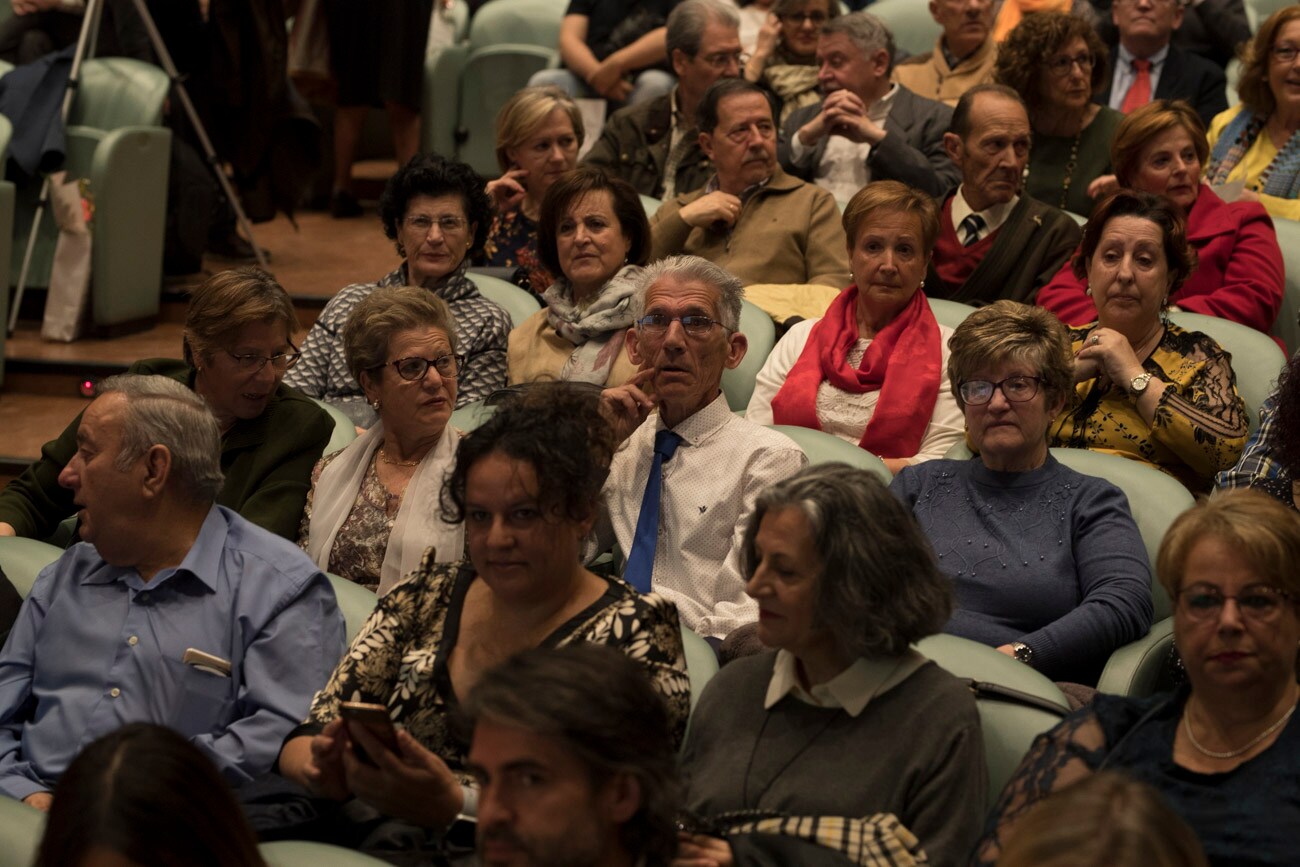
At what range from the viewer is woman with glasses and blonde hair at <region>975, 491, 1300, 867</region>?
1.88 meters

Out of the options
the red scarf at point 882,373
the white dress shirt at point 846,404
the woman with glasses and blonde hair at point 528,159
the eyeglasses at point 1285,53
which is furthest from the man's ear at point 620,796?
the eyeglasses at point 1285,53

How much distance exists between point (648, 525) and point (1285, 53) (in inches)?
94.7

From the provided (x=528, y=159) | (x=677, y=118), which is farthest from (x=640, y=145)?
(x=528, y=159)

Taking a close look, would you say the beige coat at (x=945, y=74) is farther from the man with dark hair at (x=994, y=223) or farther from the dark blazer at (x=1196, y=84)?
the man with dark hair at (x=994, y=223)

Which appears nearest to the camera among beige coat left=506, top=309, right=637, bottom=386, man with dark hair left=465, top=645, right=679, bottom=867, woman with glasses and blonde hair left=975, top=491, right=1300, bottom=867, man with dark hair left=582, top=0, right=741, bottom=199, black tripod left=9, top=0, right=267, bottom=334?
man with dark hair left=465, top=645, right=679, bottom=867

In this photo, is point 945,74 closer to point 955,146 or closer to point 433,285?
point 955,146

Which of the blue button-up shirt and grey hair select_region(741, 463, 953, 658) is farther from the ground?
grey hair select_region(741, 463, 953, 658)

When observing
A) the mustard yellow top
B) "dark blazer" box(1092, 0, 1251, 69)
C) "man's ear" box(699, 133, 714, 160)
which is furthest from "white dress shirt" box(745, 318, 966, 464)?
"dark blazer" box(1092, 0, 1251, 69)

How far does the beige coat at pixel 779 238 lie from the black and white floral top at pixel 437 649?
199 centimetres

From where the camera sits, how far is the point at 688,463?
2.86m

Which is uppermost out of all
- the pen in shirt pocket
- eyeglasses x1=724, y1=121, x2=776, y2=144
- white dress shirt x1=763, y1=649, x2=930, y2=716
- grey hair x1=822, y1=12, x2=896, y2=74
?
grey hair x1=822, y1=12, x2=896, y2=74

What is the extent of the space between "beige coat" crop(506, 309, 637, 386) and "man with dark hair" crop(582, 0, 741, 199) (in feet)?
3.95

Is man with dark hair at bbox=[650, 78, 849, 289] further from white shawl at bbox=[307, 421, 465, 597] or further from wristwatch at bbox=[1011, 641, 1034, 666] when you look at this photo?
wristwatch at bbox=[1011, 641, 1034, 666]

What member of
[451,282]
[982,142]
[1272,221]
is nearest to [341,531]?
[451,282]
